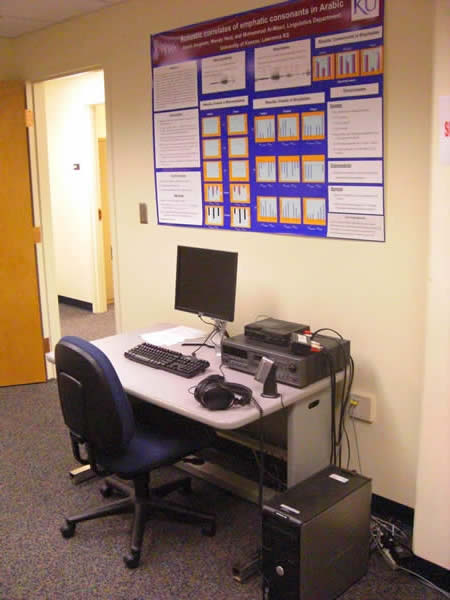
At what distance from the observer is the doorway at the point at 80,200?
6.07 meters

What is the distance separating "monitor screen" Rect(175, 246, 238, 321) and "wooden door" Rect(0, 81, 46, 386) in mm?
1762

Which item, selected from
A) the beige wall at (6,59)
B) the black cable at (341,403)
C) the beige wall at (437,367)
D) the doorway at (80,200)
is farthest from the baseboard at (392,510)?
the beige wall at (6,59)

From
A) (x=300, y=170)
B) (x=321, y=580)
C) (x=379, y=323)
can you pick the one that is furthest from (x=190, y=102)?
(x=321, y=580)

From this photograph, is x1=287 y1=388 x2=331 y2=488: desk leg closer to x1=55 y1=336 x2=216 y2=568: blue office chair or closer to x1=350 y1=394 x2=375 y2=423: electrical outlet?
x1=350 y1=394 x2=375 y2=423: electrical outlet

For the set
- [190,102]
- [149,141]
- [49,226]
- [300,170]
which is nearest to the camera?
[300,170]

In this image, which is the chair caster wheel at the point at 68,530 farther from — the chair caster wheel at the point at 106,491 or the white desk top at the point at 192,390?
the white desk top at the point at 192,390

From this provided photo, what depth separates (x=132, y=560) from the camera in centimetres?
241

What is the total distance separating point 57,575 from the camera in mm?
2389

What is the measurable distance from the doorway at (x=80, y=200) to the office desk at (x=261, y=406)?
329 cm

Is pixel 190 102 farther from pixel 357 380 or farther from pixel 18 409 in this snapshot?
pixel 18 409

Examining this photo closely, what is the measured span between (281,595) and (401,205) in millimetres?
1532

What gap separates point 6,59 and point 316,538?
384cm

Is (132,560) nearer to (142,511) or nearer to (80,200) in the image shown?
(142,511)

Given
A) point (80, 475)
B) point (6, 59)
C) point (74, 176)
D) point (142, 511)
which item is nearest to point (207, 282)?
point (142, 511)
